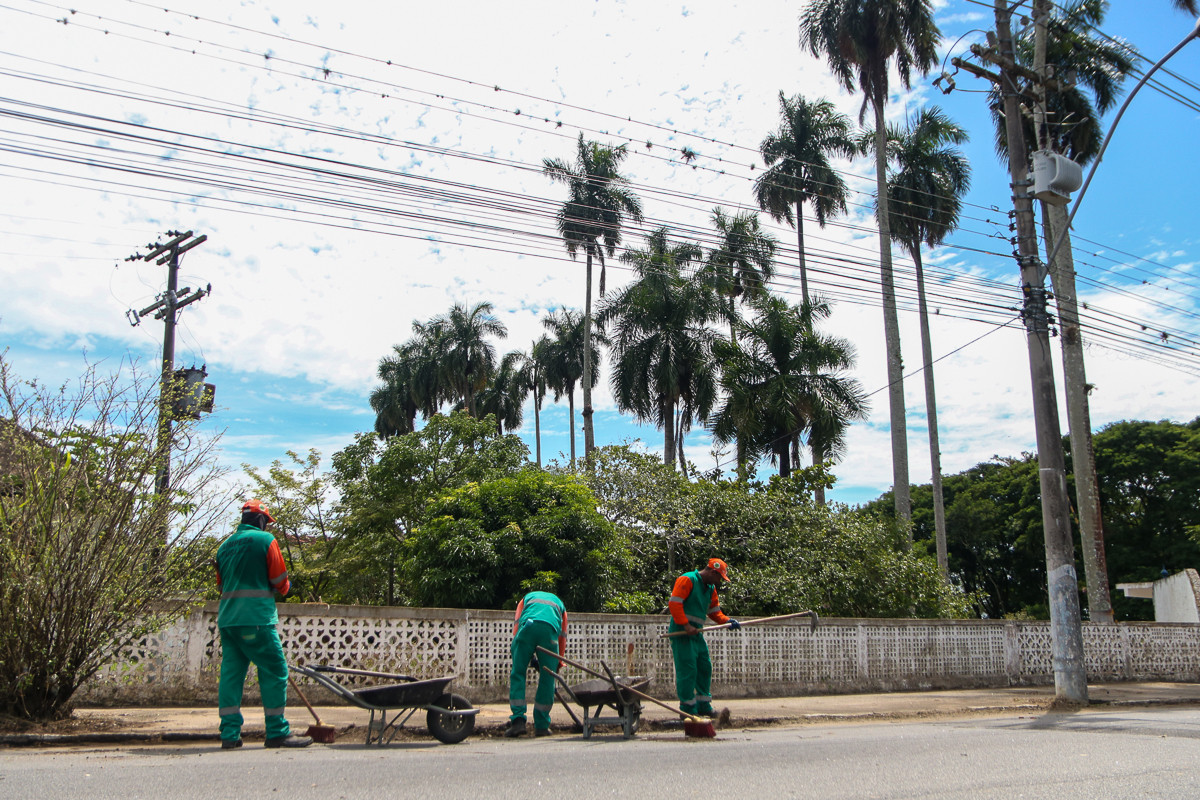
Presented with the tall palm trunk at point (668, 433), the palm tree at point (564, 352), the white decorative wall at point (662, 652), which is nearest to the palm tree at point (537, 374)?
the palm tree at point (564, 352)

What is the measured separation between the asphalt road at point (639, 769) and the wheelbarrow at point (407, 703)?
0.54 ft

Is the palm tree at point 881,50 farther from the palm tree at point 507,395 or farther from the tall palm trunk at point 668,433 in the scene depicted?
the palm tree at point 507,395

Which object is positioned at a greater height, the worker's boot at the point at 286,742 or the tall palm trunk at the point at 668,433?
the tall palm trunk at the point at 668,433

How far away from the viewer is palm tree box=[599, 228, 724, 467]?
96.3 feet

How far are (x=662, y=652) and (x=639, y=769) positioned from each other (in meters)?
6.29

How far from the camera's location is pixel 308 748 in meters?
6.36

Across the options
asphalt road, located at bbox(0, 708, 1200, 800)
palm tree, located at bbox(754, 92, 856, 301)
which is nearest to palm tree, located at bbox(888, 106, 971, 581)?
palm tree, located at bbox(754, 92, 856, 301)

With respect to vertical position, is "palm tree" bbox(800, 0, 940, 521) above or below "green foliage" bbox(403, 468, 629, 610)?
above

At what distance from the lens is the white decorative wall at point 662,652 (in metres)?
8.90

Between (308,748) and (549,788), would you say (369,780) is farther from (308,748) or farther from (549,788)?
(308,748)

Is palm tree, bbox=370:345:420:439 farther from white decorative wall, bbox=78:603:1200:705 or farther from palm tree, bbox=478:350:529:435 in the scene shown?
white decorative wall, bbox=78:603:1200:705

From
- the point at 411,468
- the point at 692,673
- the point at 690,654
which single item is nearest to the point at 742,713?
the point at 692,673

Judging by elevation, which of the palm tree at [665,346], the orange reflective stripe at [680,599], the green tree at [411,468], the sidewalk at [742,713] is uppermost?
the palm tree at [665,346]

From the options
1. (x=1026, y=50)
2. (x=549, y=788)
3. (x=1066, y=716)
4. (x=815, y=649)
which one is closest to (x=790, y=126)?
(x=1026, y=50)
